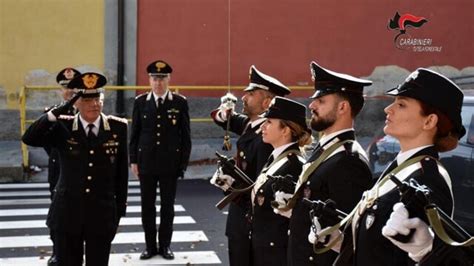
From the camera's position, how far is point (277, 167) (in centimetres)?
538

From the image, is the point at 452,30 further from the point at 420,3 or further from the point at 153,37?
the point at 153,37

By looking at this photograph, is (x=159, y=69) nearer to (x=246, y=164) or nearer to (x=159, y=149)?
(x=159, y=149)

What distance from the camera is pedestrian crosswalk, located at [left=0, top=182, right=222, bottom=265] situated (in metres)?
8.72

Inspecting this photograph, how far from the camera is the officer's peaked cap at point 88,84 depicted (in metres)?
6.17

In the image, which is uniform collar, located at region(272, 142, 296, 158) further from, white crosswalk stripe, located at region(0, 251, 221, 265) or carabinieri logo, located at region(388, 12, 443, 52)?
carabinieri logo, located at region(388, 12, 443, 52)

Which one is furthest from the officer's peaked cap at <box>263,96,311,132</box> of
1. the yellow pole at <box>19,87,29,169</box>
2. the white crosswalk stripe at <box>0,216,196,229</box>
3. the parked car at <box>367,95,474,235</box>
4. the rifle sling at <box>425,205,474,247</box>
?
the yellow pole at <box>19,87,29,169</box>

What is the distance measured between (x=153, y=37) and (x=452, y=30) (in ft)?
22.1

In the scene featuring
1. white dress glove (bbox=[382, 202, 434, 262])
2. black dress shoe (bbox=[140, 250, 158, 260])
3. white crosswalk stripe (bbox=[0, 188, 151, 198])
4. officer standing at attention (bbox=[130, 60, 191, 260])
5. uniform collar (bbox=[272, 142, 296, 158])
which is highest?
white dress glove (bbox=[382, 202, 434, 262])

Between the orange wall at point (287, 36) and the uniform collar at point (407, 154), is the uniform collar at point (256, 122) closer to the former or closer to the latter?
the uniform collar at point (407, 154)

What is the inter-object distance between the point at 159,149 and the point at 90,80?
2865mm

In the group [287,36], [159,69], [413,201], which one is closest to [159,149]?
[159,69]

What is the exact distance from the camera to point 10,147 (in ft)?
52.2

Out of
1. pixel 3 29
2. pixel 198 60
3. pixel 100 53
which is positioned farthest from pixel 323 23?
pixel 3 29

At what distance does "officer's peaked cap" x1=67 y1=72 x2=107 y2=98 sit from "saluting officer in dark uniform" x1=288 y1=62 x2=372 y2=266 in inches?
81.3
